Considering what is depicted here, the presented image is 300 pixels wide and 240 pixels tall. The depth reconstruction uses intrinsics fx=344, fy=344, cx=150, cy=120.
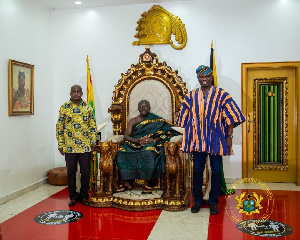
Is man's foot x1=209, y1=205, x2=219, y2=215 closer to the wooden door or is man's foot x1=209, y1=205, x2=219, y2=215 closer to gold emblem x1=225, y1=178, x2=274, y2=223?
gold emblem x1=225, y1=178, x2=274, y2=223

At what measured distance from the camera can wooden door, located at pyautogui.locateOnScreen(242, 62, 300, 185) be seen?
5.59m

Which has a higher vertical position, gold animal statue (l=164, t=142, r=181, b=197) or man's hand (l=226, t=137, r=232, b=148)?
man's hand (l=226, t=137, r=232, b=148)

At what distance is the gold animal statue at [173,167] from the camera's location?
4.22 metres

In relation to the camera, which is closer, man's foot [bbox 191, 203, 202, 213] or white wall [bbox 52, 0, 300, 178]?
man's foot [bbox 191, 203, 202, 213]

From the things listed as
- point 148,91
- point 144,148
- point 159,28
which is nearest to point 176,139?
point 144,148

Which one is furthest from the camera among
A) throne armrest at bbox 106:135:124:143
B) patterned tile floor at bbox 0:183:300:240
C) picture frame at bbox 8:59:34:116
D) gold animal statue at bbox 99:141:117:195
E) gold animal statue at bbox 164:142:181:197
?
picture frame at bbox 8:59:34:116

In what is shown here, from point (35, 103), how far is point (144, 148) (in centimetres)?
215

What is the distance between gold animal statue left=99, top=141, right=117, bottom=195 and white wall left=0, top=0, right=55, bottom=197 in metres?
1.41

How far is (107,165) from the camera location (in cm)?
432

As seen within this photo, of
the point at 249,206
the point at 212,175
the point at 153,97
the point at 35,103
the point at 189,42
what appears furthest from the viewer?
the point at 189,42

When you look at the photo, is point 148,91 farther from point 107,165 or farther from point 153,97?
point 107,165

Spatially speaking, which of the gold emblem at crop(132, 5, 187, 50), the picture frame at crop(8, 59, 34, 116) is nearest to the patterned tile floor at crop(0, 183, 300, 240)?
the picture frame at crop(8, 59, 34, 116)

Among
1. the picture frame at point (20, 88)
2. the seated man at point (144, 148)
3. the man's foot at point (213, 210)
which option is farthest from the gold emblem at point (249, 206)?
the picture frame at point (20, 88)

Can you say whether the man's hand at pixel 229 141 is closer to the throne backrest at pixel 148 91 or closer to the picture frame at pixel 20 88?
the throne backrest at pixel 148 91
